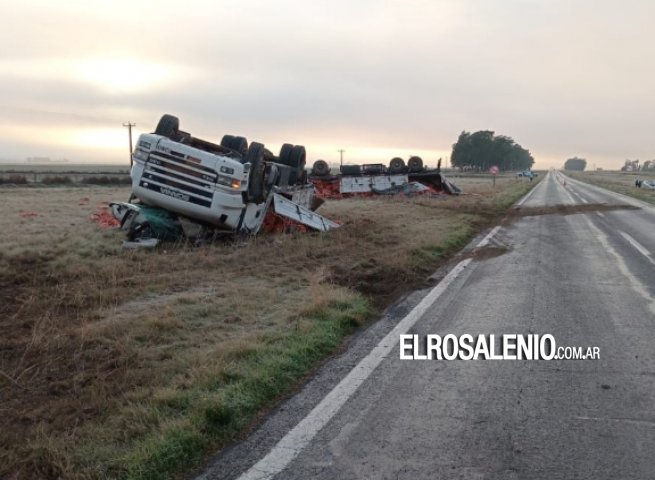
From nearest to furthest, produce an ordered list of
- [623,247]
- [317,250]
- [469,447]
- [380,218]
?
1. [469,447]
2. [317,250]
3. [623,247]
4. [380,218]

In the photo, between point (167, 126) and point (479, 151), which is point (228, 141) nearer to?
point (167, 126)

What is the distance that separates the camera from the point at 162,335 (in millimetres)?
5598

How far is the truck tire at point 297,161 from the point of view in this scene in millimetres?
14917

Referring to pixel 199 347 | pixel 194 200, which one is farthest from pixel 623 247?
pixel 199 347

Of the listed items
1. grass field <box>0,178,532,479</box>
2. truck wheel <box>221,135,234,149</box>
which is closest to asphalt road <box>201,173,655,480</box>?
grass field <box>0,178,532,479</box>

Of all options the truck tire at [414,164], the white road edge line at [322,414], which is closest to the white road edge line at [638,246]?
the white road edge line at [322,414]

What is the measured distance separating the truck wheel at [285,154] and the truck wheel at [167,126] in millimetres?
3664

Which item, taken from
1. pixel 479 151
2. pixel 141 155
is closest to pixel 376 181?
pixel 141 155

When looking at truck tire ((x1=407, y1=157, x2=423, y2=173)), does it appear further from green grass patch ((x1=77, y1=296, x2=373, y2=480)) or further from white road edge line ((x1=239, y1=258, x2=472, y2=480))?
green grass patch ((x1=77, y1=296, x2=373, y2=480))

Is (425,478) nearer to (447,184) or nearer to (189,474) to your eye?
(189,474)

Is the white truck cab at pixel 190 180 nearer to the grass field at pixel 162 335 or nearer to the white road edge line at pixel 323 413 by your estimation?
the grass field at pixel 162 335

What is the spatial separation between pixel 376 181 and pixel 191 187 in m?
20.4

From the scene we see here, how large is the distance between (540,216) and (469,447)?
1818 cm

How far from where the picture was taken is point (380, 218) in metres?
18.4
